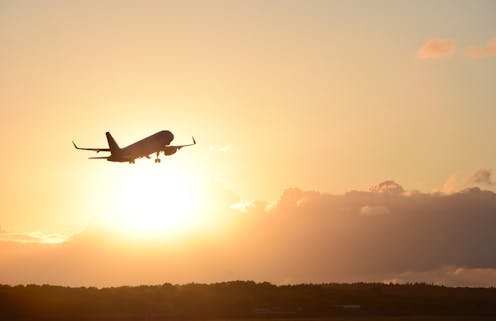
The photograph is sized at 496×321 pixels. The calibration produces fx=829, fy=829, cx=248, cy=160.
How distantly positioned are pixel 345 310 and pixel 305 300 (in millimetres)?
20192

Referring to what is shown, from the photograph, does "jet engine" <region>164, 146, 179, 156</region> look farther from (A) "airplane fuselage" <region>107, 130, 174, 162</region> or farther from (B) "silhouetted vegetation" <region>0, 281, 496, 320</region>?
(B) "silhouetted vegetation" <region>0, 281, 496, 320</region>

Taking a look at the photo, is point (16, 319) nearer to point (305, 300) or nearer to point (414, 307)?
point (305, 300)

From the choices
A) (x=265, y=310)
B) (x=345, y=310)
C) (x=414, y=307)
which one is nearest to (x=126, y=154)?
(x=265, y=310)

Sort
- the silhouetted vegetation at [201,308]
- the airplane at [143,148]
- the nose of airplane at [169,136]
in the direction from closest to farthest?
the silhouetted vegetation at [201,308] < the airplane at [143,148] < the nose of airplane at [169,136]

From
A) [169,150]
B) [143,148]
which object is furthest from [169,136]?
[143,148]

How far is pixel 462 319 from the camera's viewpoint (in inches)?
6245

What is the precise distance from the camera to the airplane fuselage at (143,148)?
187 m

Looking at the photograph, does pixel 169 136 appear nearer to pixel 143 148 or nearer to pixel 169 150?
pixel 169 150

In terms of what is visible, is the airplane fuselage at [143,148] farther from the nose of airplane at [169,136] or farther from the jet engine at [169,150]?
the jet engine at [169,150]

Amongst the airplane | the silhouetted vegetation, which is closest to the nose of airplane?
the airplane

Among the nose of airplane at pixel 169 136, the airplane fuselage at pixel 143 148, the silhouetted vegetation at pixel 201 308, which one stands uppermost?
the nose of airplane at pixel 169 136

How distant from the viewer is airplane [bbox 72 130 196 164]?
614 feet

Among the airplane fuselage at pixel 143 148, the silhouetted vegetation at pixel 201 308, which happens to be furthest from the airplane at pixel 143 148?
the silhouetted vegetation at pixel 201 308

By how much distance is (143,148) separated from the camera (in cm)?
19075
